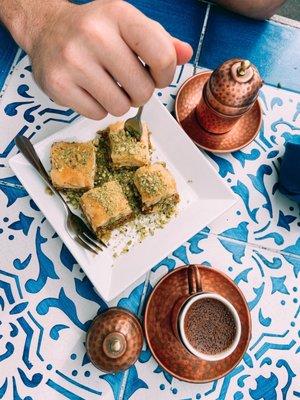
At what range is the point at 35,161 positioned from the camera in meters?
1.02

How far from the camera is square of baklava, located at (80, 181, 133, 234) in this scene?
0.99m

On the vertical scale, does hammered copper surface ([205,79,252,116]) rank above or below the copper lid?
below

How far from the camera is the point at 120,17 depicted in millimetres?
681

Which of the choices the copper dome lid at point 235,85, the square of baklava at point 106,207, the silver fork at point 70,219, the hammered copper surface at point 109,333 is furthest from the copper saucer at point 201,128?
the hammered copper surface at point 109,333

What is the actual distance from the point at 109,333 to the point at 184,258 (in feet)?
0.85

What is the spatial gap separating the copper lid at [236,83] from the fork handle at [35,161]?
42 cm

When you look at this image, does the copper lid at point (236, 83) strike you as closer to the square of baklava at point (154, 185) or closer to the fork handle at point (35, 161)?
the square of baklava at point (154, 185)

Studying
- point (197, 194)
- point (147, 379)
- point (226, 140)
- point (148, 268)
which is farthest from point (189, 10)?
point (147, 379)

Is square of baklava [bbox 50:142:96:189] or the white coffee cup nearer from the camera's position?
the white coffee cup

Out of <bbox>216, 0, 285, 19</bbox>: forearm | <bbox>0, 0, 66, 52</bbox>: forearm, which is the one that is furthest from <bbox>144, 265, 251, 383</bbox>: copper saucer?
<bbox>216, 0, 285, 19</bbox>: forearm

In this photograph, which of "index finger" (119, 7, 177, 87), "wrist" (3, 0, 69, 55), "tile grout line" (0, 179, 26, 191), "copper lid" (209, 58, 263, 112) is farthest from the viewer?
"tile grout line" (0, 179, 26, 191)

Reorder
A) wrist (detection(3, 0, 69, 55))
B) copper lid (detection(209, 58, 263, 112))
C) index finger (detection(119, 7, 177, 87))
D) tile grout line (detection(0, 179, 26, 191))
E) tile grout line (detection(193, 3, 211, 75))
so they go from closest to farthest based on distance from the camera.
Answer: index finger (detection(119, 7, 177, 87)) < wrist (detection(3, 0, 69, 55)) < copper lid (detection(209, 58, 263, 112)) < tile grout line (detection(0, 179, 26, 191)) < tile grout line (detection(193, 3, 211, 75))

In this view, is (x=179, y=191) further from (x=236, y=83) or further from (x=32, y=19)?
(x=32, y=19)

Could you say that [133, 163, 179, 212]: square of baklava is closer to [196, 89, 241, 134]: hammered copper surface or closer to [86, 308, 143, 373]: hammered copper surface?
[196, 89, 241, 134]: hammered copper surface
